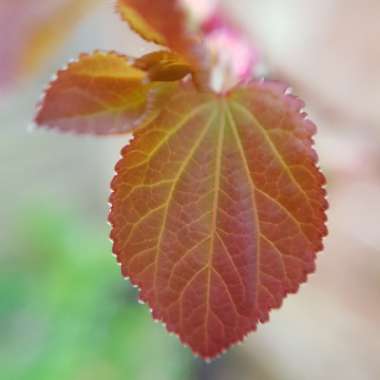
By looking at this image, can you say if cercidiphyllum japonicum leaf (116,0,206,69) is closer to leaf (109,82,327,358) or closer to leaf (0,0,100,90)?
leaf (109,82,327,358)

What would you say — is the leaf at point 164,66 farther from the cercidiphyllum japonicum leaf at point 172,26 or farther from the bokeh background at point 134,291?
the bokeh background at point 134,291

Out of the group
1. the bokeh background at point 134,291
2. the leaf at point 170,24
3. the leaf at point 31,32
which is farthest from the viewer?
the bokeh background at point 134,291

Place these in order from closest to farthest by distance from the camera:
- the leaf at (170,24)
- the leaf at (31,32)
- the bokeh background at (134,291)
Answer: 1. the leaf at (170,24)
2. the leaf at (31,32)
3. the bokeh background at (134,291)

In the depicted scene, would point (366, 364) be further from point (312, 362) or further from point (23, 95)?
point (23, 95)

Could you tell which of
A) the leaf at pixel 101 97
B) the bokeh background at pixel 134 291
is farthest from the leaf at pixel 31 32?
the leaf at pixel 101 97

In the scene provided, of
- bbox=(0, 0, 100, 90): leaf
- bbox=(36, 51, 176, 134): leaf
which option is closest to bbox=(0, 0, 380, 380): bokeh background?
bbox=(0, 0, 100, 90): leaf

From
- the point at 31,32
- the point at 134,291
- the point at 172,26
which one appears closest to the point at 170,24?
the point at 172,26
